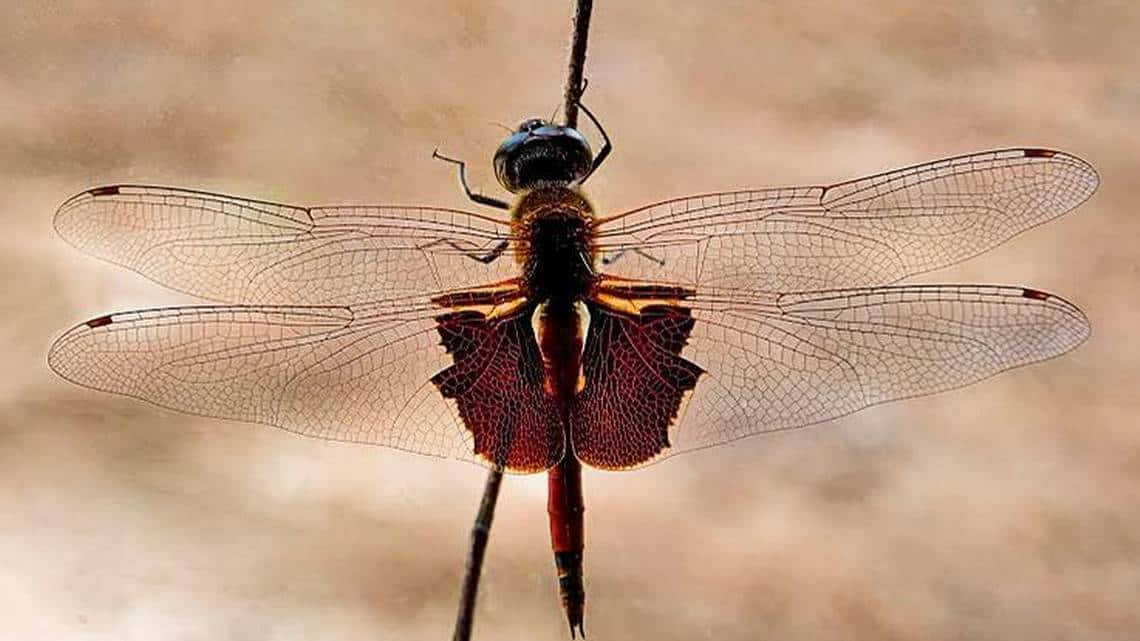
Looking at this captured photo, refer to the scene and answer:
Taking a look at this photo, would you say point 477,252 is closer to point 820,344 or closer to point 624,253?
point 624,253

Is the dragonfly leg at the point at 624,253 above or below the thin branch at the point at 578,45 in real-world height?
below

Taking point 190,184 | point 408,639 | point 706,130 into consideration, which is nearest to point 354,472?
point 408,639

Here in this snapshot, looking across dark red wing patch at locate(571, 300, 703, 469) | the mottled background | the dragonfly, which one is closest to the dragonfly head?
the dragonfly

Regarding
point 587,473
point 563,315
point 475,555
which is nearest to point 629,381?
point 563,315

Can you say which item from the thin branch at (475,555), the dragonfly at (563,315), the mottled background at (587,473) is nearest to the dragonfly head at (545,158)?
the dragonfly at (563,315)

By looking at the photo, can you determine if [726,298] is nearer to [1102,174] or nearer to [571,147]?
[571,147]

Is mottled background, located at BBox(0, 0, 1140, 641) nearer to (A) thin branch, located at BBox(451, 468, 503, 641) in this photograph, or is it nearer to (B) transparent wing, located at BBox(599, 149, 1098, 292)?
(A) thin branch, located at BBox(451, 468, 503, 641)

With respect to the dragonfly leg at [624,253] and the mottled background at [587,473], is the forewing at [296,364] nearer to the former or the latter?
the dragonfly leg at [624,253]
